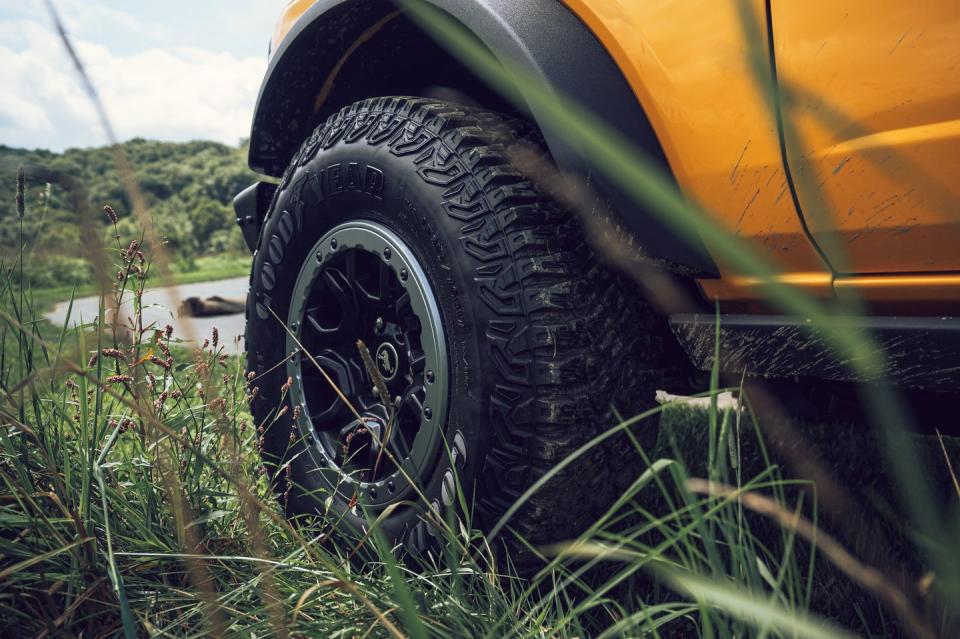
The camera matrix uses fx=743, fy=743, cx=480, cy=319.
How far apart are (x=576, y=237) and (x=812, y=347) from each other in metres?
0.46

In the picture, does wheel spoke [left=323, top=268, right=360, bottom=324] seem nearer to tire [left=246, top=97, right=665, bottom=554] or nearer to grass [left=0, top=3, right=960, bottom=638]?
tire [left=246, top=97, right=665, bottom=554]

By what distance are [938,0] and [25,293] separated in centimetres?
165

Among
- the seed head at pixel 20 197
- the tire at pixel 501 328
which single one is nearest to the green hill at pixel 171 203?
the seed head at pixel 20 197

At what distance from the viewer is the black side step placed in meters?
1.09

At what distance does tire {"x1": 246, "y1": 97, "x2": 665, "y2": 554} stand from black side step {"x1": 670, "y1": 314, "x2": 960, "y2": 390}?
6.1 inches

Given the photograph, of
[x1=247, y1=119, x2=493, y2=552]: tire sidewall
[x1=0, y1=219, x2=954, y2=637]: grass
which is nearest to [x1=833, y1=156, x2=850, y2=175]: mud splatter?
[x1=0, y1=219, x2=954, y2=637]: grass

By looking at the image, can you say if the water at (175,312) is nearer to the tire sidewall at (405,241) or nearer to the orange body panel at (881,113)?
the tire sidewall at (405,241)

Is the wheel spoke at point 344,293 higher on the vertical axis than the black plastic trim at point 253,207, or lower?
lower

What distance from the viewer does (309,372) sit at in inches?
74.1

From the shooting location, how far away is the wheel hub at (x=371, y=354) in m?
1.48

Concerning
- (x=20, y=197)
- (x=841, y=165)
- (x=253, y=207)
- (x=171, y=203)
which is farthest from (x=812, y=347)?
(x=171, y=203)

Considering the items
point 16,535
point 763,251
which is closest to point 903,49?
point 763,251

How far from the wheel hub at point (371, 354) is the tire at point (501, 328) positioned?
13 mm

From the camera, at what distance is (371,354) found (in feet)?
5.85
